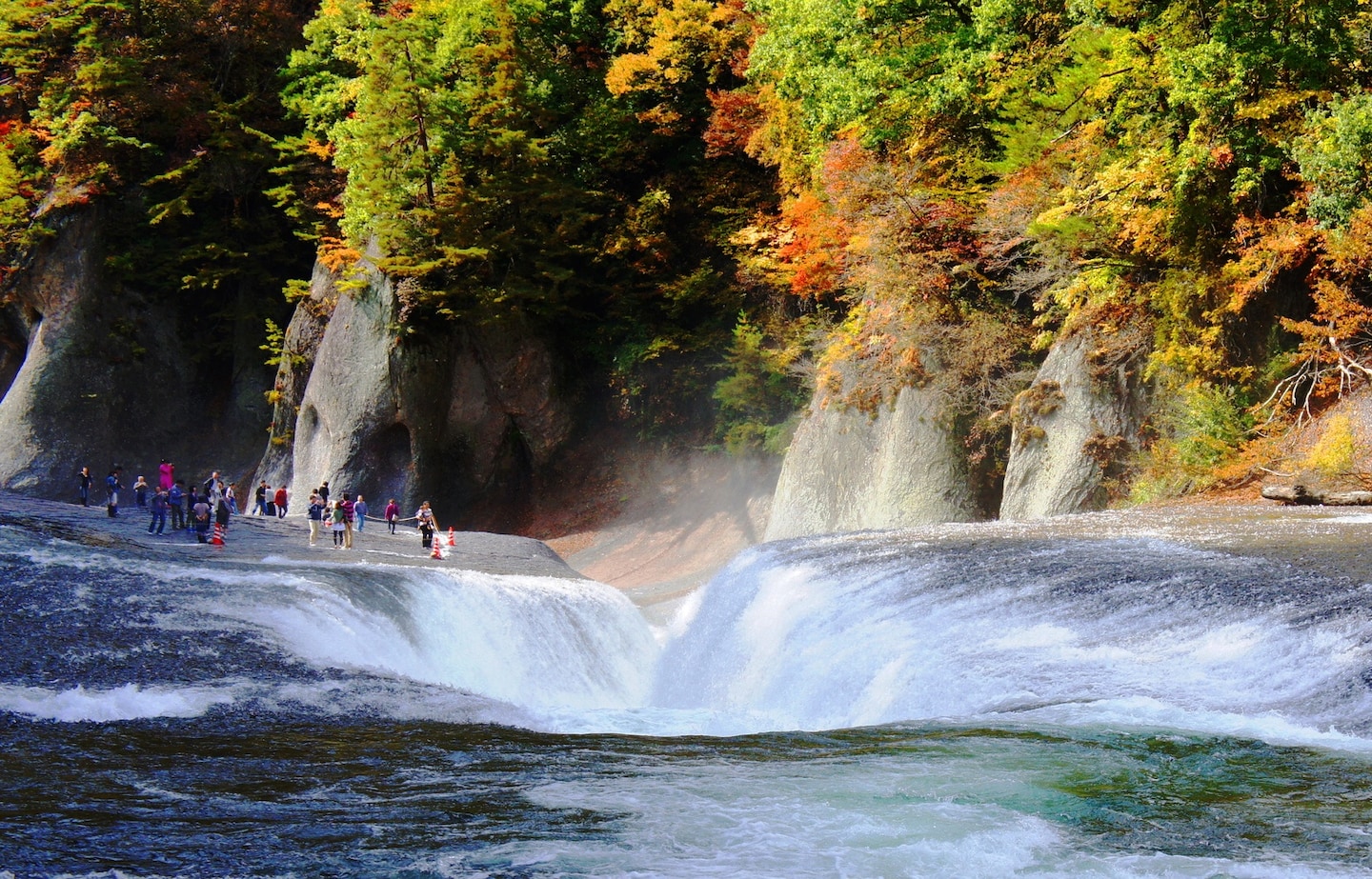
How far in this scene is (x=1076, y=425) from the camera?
2117cm

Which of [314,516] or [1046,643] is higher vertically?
[314,516]

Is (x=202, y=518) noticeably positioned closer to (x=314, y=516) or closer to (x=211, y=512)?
(x=211, y=512)

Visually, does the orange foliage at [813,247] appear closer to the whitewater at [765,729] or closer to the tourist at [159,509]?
the whitewater at [765,729]

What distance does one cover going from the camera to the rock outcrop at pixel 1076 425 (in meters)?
20.6

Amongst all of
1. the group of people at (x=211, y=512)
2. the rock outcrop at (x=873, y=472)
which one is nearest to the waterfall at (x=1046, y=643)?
the rock outcrop at (x=873, y=472)

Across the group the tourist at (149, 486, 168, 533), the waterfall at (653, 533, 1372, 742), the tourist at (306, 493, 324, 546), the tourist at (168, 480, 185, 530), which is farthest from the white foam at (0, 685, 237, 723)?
the tourist at (306, 493, 324, 546)

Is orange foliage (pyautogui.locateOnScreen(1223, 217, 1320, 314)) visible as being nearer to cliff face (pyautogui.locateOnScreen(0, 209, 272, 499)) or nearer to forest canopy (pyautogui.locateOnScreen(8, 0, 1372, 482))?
forest canopy (pyautogui.locateOnScreen(8, 0, 1372, 482))

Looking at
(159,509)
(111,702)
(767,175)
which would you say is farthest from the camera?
(767,175)

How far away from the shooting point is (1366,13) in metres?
17.6

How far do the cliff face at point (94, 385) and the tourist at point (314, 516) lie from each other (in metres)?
17.3

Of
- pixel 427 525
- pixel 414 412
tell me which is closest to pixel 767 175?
pixel 414 412

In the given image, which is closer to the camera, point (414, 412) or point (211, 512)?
point (211, 512)

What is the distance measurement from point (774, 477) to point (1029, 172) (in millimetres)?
13321

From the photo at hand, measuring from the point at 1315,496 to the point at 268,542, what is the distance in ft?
58.2
